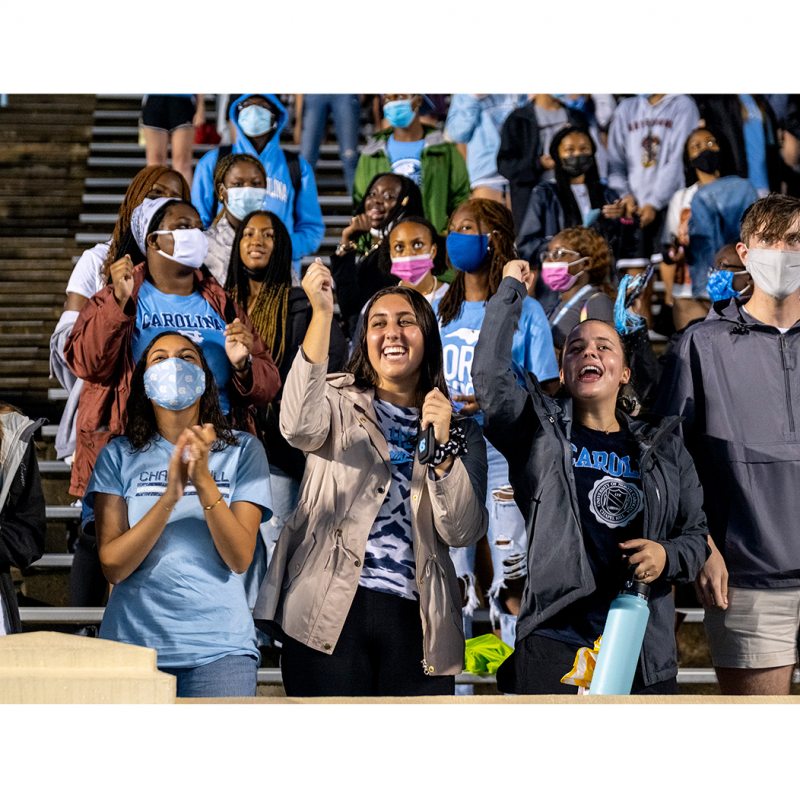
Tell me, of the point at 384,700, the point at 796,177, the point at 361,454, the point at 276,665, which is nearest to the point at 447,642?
the point at 384,700

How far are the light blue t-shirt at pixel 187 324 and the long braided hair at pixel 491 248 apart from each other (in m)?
0.88

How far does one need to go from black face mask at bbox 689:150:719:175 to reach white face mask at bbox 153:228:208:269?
2.62 meters

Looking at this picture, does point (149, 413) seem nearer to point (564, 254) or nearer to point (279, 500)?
point (279, 500)

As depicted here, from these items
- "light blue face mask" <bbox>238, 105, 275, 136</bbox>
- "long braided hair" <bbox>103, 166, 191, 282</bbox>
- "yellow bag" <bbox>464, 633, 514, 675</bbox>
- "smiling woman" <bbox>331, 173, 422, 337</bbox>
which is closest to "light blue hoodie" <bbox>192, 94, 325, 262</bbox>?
"light blue face mask" <bbox>238, 105, 275, 136</bbox>

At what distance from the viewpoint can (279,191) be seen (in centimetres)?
642

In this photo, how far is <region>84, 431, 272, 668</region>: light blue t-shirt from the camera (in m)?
4.68

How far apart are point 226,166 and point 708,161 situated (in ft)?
7.25

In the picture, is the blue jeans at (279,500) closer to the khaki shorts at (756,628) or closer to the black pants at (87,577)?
the black pants at (87,577)

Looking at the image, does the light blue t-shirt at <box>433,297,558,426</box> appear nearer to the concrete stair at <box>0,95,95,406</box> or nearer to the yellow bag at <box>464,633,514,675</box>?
the yellow bag at <box>464,633,514,675</box>

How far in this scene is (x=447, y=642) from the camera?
450 cm

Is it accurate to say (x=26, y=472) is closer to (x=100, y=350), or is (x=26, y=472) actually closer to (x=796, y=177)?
(x=100, y=350)

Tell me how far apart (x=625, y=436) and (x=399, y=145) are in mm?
2728

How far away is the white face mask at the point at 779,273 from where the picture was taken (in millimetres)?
A: 5098

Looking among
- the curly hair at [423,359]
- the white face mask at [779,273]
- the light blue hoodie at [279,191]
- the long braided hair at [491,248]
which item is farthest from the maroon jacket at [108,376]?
the white face mask at [779,273]
